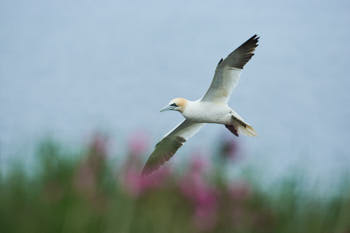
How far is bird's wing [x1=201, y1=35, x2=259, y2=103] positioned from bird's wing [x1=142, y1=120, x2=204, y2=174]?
93 cm

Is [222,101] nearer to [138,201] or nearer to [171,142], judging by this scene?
A: [171,142]

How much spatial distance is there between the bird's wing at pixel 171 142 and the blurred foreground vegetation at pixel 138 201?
81.9 inches

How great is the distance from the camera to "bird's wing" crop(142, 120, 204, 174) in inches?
307

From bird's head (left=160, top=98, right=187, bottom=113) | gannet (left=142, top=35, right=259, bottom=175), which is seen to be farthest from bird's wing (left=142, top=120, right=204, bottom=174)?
bird's head (left=160, top=98, right=187, bottom=113)

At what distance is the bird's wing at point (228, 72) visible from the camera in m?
6.58

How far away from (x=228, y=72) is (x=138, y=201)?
→ 2.33 metres

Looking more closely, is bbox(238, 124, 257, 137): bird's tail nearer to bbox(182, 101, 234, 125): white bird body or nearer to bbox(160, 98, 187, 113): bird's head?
bbox(182, 101, 234, 125): white bird body

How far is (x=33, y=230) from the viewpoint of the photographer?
4484mm

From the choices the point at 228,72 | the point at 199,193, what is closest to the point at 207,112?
the point at 228,72

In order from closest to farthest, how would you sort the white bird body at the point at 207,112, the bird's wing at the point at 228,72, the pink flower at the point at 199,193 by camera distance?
the pink flower at the point at 199,193
the bird's wing at the point at 228,72
the white bird body at the point at 207,112

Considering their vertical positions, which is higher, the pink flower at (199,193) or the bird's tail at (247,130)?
the bird's tail at (247,130)

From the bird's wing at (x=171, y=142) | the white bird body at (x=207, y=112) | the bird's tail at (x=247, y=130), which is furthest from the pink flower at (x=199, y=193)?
the bird's wing at (x=171, y=142)

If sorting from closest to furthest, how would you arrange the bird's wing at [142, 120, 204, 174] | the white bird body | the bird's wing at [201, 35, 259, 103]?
the bird's wing at [201, 35, 259, 103] < the white bird body < the bird's wing at [142, 120, 204, 174]

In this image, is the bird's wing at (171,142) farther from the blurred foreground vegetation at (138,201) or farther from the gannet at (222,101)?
the blurred foreground vegetation at (138,201)
